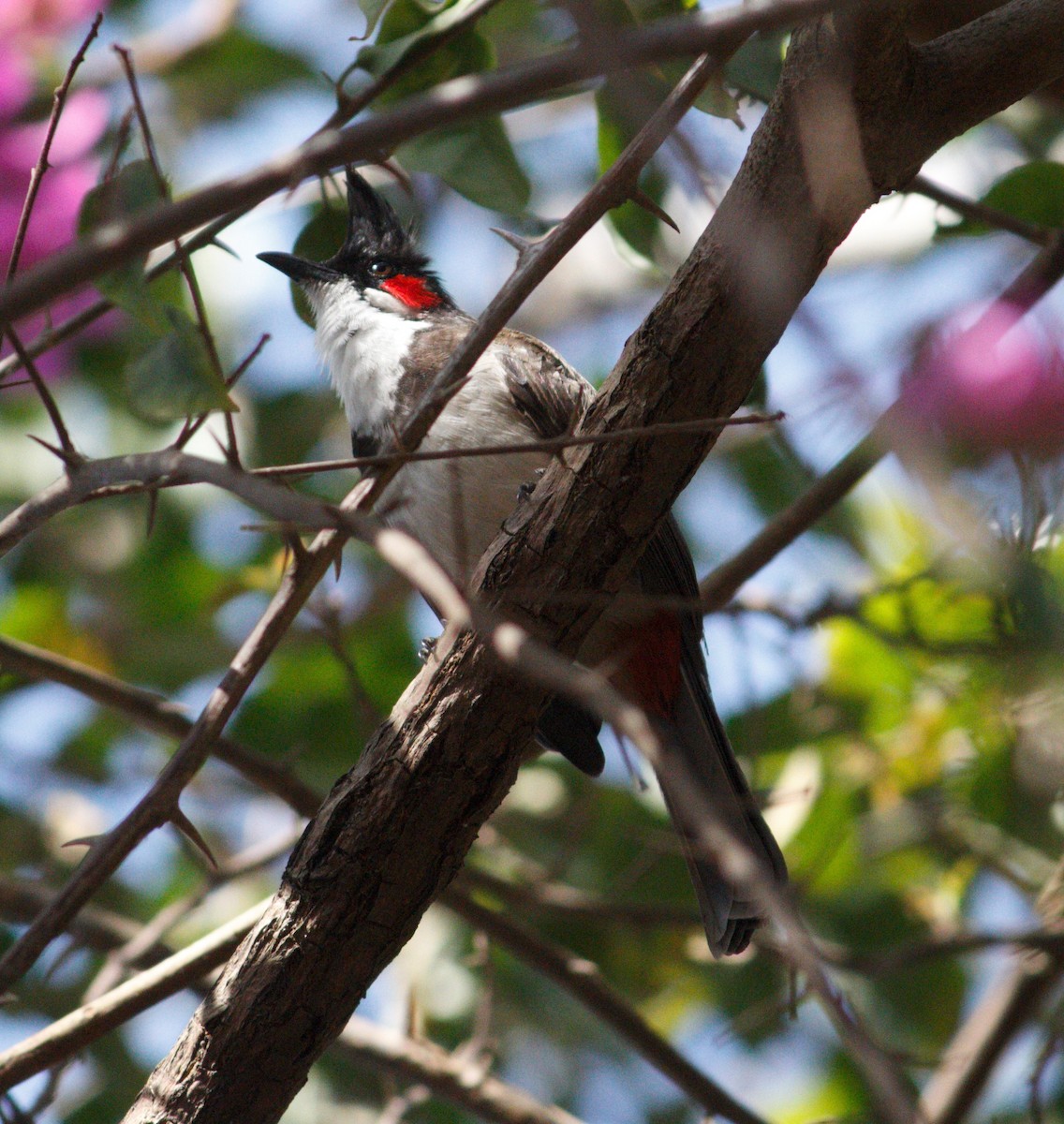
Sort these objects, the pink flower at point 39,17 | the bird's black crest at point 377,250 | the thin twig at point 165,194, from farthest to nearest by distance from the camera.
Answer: the bird's black crest at point 377,250 < the pink flower at point 39,17 < the thin twig at point 165,194

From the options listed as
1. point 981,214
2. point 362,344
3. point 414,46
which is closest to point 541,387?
point 362,344

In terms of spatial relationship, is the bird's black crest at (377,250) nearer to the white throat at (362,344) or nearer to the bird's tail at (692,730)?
the white throat at (362,344)

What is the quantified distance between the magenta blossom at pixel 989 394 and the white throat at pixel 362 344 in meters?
1.42

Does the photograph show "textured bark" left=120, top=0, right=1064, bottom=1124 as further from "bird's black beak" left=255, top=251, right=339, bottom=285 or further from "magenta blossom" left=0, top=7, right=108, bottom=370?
"bird's black beak" left=255, top=251, right=339, bottom=285

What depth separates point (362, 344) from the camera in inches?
129

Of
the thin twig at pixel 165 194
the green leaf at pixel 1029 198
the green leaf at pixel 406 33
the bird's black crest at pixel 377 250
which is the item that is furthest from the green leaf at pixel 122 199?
the green leaf at pixel 1029 198

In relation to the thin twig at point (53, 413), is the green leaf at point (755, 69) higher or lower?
higher

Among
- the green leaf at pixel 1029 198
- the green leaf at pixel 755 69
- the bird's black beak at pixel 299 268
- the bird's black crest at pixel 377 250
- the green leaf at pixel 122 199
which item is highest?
the bird's black crest at pixel 377 250

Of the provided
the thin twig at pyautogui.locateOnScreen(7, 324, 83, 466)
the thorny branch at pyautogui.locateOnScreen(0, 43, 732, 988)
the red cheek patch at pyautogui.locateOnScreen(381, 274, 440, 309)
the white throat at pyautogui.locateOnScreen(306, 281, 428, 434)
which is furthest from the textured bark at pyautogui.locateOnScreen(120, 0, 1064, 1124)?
the red cheek patch at pyautogui.locateOnScreen(381, 274, 440, 309)

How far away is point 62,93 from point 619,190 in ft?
2.77

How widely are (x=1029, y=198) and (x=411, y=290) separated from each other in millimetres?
1641

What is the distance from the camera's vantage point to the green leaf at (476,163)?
255 cm

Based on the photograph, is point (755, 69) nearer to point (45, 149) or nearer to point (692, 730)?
point (45, 149)

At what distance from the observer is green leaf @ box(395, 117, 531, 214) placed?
2.55 meters
